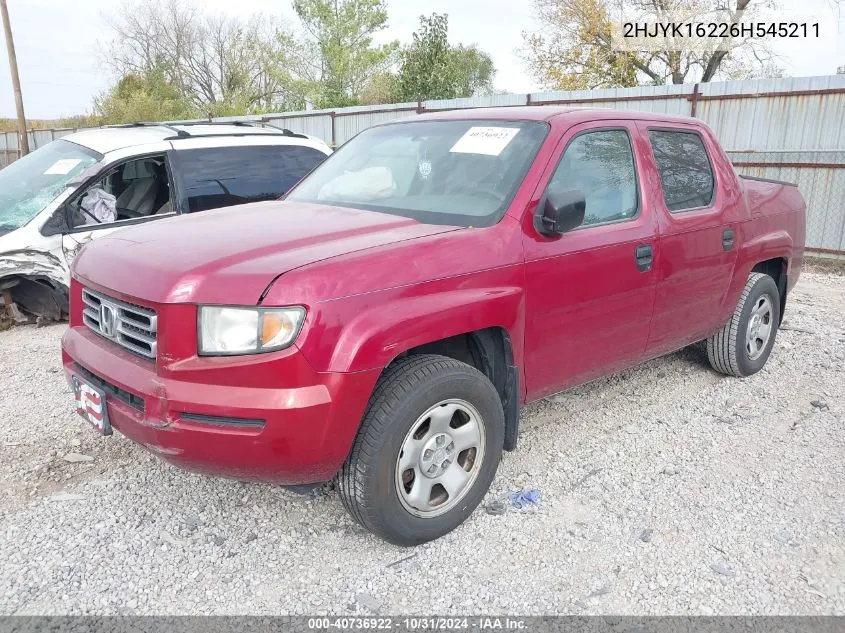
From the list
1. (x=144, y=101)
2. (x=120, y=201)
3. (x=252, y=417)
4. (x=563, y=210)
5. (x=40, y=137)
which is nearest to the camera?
(x=252, y=417)

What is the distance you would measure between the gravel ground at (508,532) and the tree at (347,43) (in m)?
35.3

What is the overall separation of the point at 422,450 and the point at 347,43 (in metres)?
38.3

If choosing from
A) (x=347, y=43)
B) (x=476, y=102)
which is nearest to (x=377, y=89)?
(x=347, y=43)

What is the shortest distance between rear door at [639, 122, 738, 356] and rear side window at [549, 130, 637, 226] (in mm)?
199

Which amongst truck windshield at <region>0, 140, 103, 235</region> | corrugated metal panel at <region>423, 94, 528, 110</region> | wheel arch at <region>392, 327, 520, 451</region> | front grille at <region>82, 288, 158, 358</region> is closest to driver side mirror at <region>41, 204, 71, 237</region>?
truck windshield at <region>0, 140, 103, 235</region>

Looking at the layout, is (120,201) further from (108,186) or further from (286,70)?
(286,70)

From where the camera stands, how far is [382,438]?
8.48 feet

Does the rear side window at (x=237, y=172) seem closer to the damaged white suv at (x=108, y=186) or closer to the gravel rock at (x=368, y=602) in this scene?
the damaged white suv at (x=108, y=186)

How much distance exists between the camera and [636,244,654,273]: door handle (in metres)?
3.61

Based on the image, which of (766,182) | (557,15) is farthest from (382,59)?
(766,182)

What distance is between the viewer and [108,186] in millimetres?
6141

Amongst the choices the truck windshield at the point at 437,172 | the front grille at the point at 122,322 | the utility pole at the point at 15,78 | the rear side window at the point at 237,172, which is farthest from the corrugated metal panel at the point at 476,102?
the utility pole at the point at 15,78

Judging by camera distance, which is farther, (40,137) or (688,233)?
(40,137)

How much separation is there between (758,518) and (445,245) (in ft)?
6.41
